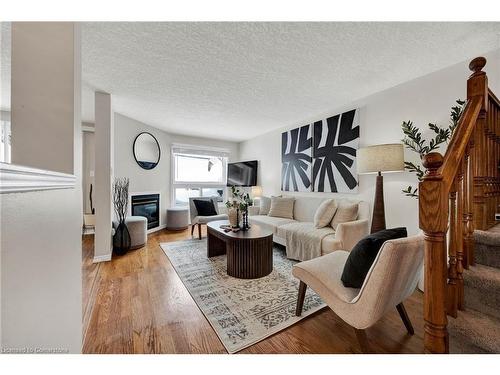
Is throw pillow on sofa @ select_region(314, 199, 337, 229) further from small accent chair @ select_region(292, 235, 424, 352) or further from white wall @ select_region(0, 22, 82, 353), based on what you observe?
white wall @ select_region(0, 22, 82, 353)

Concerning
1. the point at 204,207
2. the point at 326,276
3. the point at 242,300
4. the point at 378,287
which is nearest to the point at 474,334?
the point at 378,287

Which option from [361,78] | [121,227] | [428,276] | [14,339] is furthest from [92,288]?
[361,78]

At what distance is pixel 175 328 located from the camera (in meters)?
1.52

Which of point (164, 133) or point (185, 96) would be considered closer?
point (185, 96)

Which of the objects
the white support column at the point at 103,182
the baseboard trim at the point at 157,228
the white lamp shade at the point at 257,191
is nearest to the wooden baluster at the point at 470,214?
the white support column at the point at 103,182

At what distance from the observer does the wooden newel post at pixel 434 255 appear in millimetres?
724

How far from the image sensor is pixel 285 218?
3652 mm

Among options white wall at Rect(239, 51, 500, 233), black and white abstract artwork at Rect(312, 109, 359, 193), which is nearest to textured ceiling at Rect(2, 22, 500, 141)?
white wall at Rect(239, 51, 500, 233)

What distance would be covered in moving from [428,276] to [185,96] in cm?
305

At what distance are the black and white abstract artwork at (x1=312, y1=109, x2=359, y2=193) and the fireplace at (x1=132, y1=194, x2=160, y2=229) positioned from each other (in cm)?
341

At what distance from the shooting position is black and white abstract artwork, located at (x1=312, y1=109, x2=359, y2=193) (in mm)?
2951
